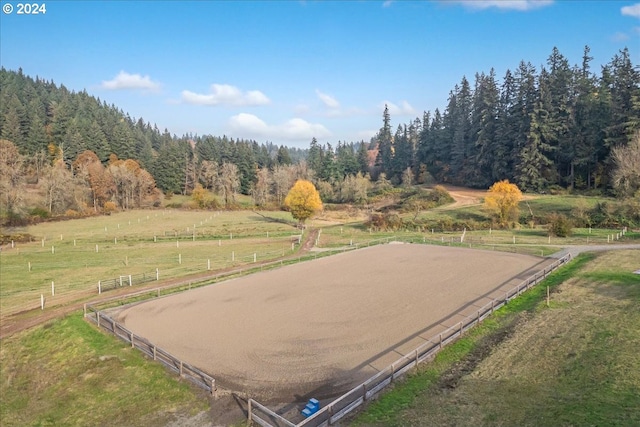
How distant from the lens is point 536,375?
52.4 feet

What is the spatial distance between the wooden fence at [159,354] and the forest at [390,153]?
54258 millimetres

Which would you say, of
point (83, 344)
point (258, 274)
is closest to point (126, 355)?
point (83, 344)

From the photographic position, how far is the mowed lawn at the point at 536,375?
13.3 meters

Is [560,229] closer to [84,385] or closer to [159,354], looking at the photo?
[159,354]

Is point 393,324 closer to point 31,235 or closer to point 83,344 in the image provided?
point 83,344

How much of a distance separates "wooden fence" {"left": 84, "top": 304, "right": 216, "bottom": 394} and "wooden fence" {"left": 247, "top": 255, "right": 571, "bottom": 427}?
108 inches

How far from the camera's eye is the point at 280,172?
10681 cm

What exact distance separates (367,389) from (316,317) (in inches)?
328

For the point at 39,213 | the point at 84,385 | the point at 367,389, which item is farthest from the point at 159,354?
the point at 39,213

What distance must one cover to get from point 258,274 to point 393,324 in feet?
50.5

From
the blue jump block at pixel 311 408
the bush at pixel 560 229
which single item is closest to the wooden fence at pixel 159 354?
the blue jump block at pixel 311 408

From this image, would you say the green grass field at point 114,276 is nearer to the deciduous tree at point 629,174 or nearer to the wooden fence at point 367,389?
the wooden fence at point 367,389

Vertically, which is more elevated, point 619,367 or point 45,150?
point 45,150

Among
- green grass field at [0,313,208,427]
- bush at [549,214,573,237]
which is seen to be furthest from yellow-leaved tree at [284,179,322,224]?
green grass field at [0,313,208,427]
